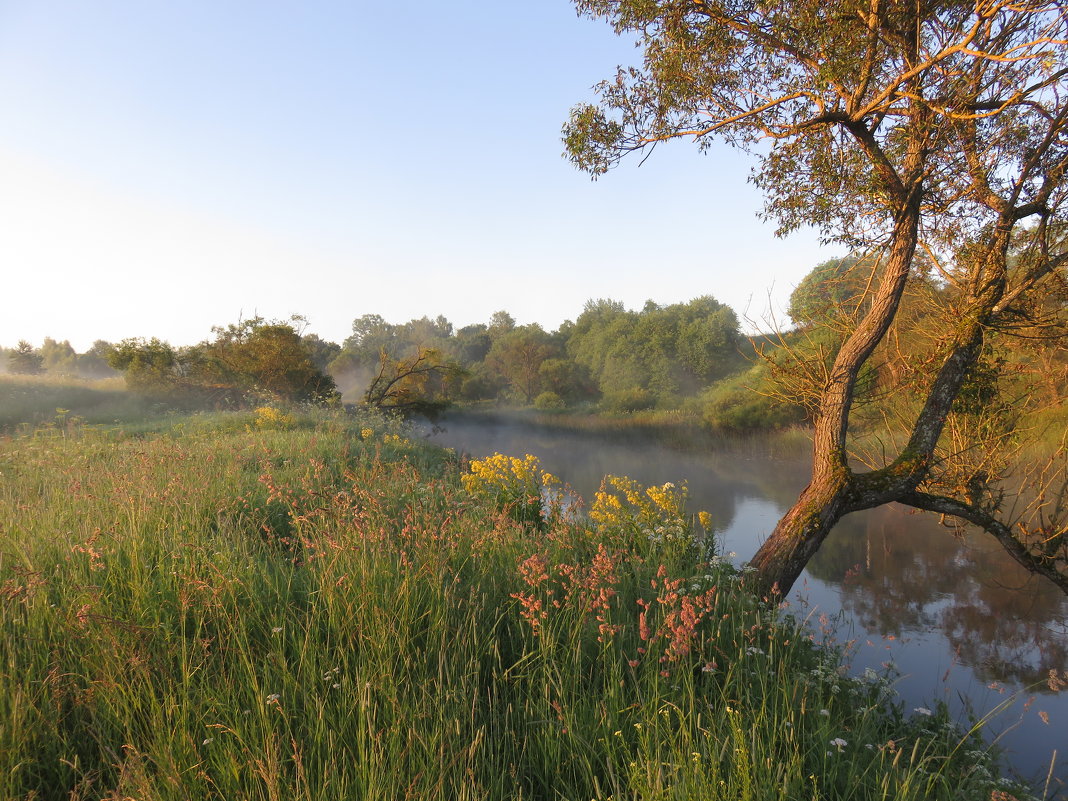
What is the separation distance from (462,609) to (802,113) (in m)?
6.67

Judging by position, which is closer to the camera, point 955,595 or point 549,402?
point 955,595

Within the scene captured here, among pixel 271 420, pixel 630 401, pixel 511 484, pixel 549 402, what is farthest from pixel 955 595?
pixel 549 402

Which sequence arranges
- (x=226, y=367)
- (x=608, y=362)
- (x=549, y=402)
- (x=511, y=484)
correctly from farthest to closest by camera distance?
(x=608, y=362) → (x=549, y=402) → (x=226, y=367) → (x=511, y=484)

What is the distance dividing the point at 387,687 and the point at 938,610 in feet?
26.8

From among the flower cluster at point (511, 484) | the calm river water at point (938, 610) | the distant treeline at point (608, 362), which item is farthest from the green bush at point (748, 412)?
the flower cluster at point (511, 484)

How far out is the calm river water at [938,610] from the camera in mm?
4664

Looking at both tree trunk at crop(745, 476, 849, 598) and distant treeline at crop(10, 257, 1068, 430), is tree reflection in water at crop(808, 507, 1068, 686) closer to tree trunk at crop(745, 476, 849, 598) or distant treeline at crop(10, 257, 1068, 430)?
tree trunk at crop(745, 476, 849, 598)

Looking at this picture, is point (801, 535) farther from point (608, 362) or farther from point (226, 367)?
point (608, 362)

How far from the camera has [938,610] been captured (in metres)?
7.20

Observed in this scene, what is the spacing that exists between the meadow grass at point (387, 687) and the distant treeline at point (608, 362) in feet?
10.6

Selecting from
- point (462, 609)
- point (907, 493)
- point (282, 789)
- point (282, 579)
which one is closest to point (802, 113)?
point (907, 493)

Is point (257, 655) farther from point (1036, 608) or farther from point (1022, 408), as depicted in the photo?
point (1036, 608)

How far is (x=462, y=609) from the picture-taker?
9.29 ft

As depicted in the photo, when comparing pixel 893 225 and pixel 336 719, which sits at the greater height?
pixel 893 225
